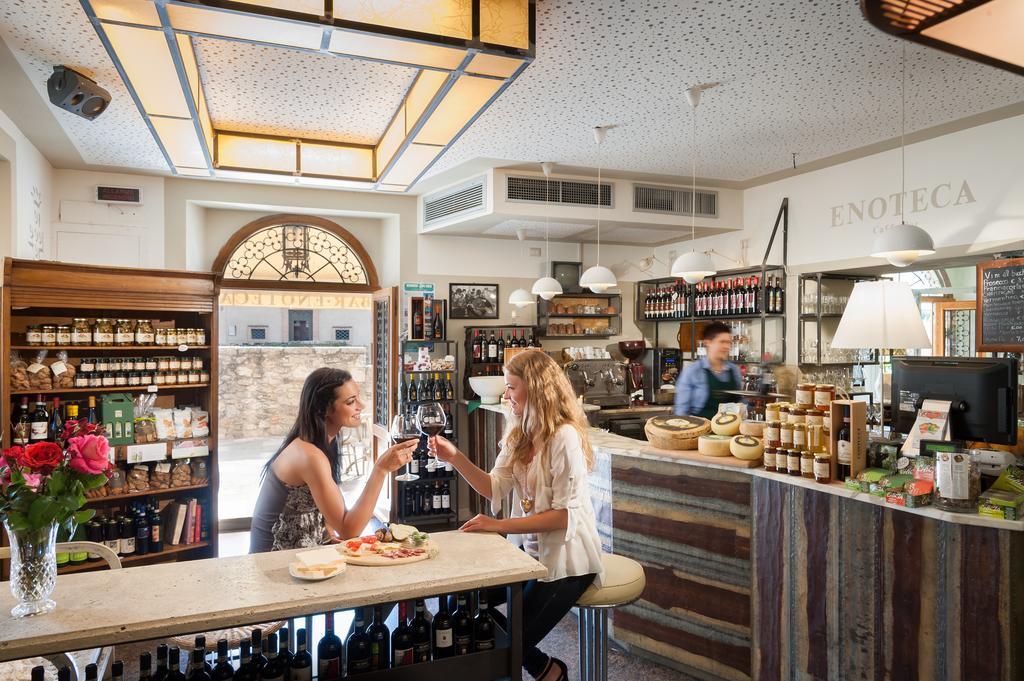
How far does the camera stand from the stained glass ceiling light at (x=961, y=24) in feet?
3.17

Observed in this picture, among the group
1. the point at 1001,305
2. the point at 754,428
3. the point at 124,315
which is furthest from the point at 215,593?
the point at 1001,305

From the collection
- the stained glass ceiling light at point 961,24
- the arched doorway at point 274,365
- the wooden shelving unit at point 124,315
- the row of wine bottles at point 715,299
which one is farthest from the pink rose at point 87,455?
the arched doorway at point 274,365

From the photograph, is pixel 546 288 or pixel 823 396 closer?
pixel 823 396

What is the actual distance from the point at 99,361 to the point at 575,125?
12.4 feet

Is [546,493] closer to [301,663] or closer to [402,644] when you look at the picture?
[402,644]

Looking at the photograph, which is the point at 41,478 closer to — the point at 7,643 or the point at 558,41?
the point at 7,643

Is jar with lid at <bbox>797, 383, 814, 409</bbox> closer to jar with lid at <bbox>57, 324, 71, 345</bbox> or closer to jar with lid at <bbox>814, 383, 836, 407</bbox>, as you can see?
jar with lid at <bbox>814, 383, 836, 407</bbox>

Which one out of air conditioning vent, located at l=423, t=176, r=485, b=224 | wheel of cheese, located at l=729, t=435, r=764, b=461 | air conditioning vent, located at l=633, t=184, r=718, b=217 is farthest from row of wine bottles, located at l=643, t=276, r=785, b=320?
wheel of cheese, located at l=729, t=435, r=764, b=461

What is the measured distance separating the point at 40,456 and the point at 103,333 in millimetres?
3407

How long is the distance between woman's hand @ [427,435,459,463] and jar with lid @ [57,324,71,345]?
3361 millimetres

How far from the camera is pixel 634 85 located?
3691 millimetres

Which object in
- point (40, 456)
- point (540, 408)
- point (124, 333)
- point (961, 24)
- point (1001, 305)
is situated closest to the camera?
point (961, 24)

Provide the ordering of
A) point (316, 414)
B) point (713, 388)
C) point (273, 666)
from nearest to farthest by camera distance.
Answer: point (273, 666), point (316, 414), point (713, 388)

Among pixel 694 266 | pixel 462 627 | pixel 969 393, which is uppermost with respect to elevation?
pixel 694 266
